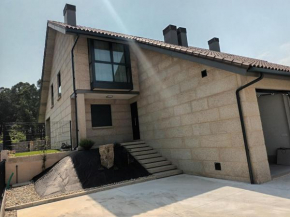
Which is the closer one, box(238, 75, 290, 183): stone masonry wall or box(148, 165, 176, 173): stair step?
box(238, 75, 290, 183): stone masonry wall

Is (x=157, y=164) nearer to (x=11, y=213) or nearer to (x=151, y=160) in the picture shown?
(x=151, y=160)

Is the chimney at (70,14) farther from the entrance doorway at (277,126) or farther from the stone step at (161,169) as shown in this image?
the entrance doorway at (277,126)

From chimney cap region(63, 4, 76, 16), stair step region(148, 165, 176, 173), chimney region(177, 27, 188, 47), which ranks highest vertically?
chimney cap region(63, 4, 76, 16)

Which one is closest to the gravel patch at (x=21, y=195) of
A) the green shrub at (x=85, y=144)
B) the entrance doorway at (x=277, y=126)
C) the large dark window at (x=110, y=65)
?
the green shrub at (x=85, y=144)

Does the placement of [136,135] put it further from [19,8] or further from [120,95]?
[19,8]

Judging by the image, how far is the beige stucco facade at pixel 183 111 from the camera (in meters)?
5.82

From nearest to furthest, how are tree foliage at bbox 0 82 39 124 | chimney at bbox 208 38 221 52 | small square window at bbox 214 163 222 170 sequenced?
small square window at bbox 214 163 222 170
chimney at bbox 208 38 221 52
tree foliage at bbox 0 82 39 124

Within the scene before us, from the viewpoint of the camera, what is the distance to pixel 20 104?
39.8m

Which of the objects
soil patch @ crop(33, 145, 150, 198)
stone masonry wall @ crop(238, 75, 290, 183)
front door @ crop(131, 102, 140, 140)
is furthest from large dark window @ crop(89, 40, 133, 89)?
stone masonry wall @ crop(238, 75, 290, 183)

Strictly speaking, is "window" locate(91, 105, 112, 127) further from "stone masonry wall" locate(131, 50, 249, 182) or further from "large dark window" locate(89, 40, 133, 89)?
"stone masonry wall" locate(131, 50, 249, 182)

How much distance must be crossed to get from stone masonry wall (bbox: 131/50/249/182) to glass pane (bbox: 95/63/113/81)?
1852mm

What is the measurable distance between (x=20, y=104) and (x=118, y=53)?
3866cm

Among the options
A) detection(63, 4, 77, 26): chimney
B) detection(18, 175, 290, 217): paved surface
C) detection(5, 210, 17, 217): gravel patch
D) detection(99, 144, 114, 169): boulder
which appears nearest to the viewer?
detection(18, 175, 290, 217): paved surface

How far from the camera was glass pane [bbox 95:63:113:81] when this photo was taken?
9.62m
